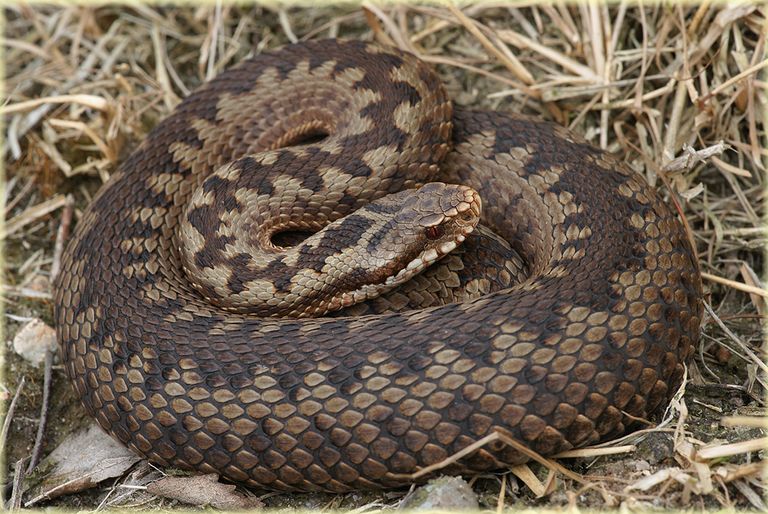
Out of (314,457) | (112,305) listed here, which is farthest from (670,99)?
(112,305)

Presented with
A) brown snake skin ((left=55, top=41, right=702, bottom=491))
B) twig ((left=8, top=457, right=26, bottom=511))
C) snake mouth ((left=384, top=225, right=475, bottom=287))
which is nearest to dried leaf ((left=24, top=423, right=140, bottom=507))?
twig ((left=8, top=457, right=26, bottom=511))

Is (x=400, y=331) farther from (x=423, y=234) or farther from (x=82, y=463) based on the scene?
(x=82, y=463)

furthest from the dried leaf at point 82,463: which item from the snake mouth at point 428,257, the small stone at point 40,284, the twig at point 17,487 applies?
the snake mouth at point 428,257

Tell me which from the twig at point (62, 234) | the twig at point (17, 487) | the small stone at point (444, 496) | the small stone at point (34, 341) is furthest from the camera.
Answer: the twig at point (62, 234)

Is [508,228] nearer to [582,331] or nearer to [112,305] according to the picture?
[582,331]

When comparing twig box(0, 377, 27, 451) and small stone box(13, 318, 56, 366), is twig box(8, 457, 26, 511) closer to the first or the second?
twig box(0, 377, 27, 451)

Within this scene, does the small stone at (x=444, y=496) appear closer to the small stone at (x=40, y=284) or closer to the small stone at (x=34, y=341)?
the small stone at (x=34, y=341)
